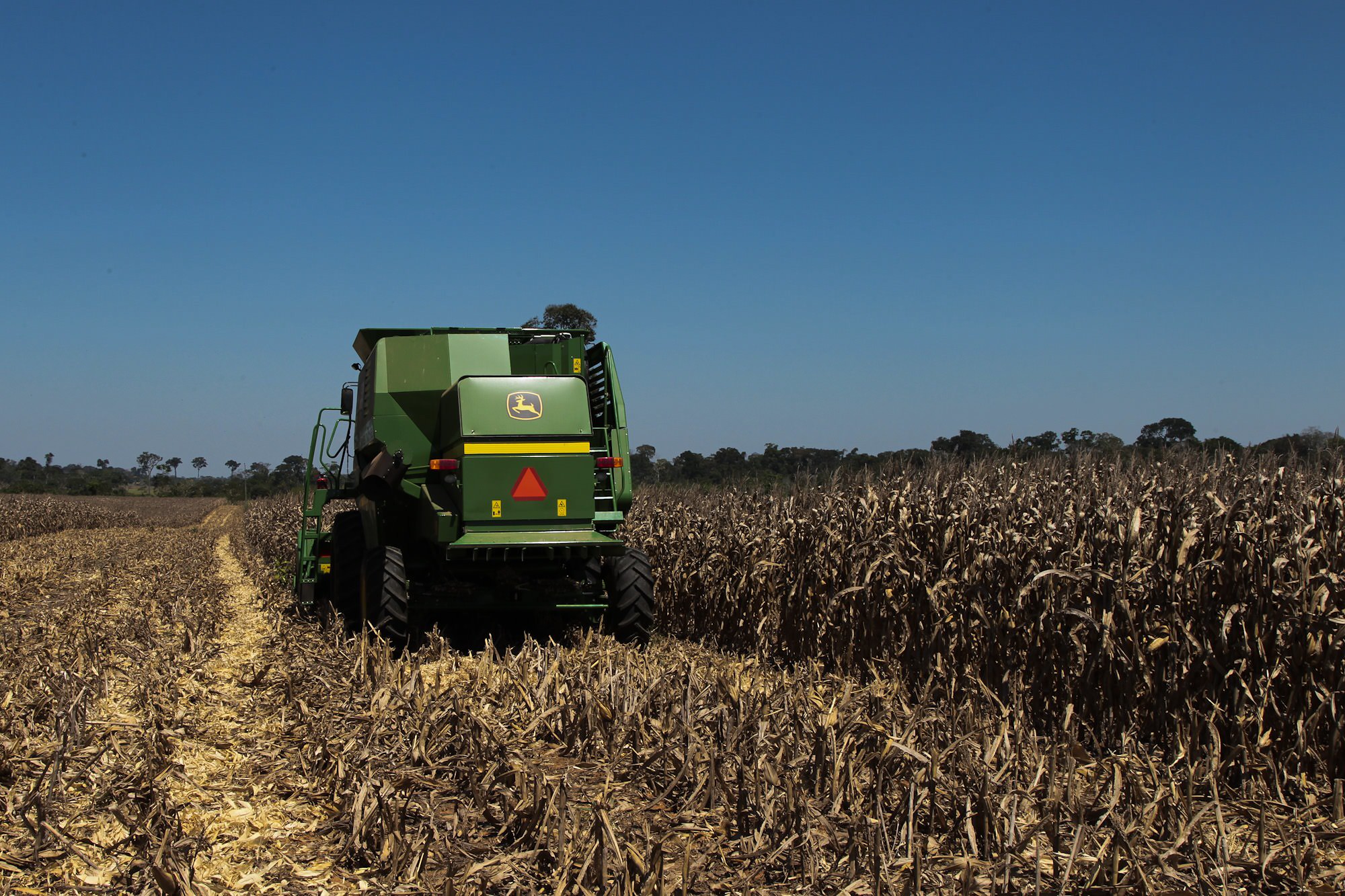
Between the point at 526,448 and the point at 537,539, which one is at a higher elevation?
the point at 526,448

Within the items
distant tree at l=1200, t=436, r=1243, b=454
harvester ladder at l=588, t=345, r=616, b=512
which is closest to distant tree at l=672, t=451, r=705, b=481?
harvester ladder at l=588, t=345, r=616, b=512

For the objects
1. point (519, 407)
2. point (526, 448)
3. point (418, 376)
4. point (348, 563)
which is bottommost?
point (348, 563)

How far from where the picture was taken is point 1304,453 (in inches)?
243

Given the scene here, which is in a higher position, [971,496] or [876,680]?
[971,496]

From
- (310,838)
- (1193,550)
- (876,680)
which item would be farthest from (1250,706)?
(310,838)

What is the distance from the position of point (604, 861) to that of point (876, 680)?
11.6 feet

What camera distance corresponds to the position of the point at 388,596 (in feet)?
25.7

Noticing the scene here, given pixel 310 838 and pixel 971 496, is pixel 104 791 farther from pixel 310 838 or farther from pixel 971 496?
pixel 971 496

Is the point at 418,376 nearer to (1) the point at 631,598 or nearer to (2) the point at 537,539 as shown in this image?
(2) the point at 537,539

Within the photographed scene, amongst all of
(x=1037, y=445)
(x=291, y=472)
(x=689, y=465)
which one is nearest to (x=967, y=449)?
(x=1037, y=445)

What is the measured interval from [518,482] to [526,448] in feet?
0.93

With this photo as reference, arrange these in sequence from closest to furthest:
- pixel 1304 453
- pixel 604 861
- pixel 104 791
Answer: pixel 604 861
pixel 104 791
pixel 1304 453

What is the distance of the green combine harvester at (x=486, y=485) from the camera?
785cm

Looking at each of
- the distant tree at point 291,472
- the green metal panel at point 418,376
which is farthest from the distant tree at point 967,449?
the distant tree at point 291,472
